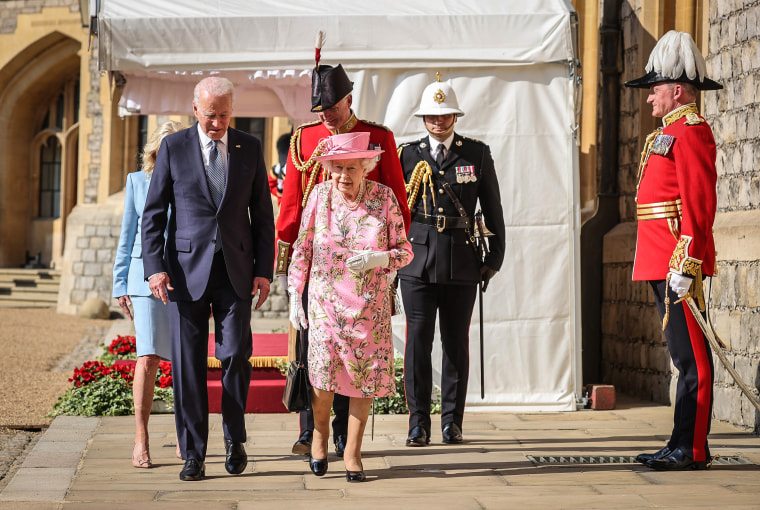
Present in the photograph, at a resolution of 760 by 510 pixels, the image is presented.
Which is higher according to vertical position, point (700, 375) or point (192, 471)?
point (700, 375)

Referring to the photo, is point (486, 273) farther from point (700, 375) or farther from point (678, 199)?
point (700, 375)

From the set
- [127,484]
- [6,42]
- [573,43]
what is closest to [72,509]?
[127,484]

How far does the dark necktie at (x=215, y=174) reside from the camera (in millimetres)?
4551

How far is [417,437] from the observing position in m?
5.37

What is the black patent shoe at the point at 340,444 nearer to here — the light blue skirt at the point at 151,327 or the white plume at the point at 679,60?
the light blue skirt at the point at 151,327

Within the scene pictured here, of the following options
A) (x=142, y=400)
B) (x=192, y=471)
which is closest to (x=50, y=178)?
(x=142, y=400)

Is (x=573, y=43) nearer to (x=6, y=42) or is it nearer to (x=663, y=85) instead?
(x=663, y=85)

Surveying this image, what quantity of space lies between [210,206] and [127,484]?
1.27 metres

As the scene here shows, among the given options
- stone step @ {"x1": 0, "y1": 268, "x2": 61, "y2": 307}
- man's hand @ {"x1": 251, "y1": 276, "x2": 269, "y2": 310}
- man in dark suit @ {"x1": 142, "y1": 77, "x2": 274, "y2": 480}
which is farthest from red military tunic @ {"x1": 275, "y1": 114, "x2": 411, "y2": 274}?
stone step @ {"x1": 0, "y1": 268, "x2": 61, "y2": 307}

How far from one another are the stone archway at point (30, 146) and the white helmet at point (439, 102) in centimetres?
1591

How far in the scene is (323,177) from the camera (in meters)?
4.82

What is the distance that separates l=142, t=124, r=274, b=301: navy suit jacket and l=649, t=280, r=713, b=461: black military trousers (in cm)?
192

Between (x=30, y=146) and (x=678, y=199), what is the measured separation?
19095mm

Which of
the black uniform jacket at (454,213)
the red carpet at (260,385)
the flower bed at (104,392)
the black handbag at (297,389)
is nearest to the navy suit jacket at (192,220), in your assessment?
the black handbag at (297,389)
